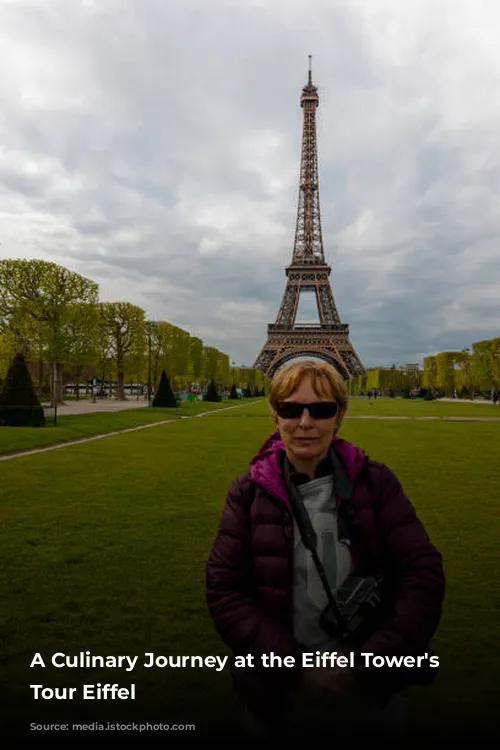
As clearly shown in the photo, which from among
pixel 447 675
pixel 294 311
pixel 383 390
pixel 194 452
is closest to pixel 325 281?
pixel 294 311

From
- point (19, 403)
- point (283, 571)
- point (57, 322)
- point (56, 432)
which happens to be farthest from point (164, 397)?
point (283, 571)

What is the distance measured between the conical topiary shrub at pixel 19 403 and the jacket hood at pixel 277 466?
22168 millimetres

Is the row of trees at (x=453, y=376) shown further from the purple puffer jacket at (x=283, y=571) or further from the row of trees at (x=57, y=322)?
the purple puffer jacket at (x=283, y=571)

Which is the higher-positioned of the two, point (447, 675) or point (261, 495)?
point (261, 495)

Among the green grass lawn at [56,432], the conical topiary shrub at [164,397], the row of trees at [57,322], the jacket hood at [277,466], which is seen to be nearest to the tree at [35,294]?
the row of trees at [57,322]

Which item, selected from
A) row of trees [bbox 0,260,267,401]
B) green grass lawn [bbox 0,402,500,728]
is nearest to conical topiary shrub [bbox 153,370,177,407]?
row of trees [bbox 0,260,267,401]

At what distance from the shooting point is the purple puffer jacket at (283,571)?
6.77 ft

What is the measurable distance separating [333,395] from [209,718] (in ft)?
6.46

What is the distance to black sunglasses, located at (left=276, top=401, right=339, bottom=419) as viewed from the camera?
2355mm

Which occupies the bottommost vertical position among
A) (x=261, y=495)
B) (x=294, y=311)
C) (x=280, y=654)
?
(x=280, y=654)

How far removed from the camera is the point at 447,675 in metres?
Answer: 3.43

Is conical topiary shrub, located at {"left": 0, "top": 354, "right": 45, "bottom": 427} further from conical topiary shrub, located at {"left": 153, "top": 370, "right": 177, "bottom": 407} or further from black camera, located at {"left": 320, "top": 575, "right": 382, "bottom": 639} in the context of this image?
black camera, located at {"left": 320, "top": 575, "right": 382, "bottom": 639}

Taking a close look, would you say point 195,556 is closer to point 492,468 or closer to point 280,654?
point 280,654

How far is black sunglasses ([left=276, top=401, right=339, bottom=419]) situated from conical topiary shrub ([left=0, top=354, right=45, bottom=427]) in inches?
875
